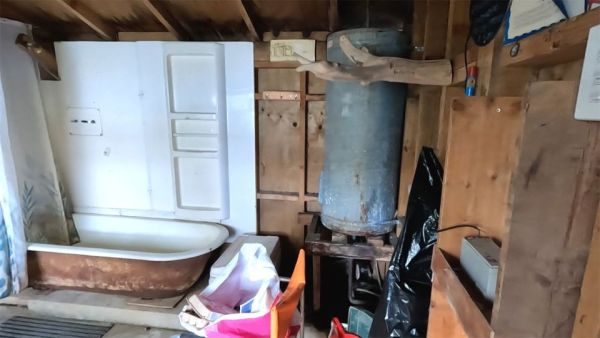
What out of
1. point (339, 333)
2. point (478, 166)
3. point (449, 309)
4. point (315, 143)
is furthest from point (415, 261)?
point (315, 143)

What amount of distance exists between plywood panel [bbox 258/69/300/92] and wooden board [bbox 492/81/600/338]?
197cm

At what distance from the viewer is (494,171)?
0.93 m

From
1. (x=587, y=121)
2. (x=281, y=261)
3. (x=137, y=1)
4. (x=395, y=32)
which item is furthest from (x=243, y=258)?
(x=137, y=1)

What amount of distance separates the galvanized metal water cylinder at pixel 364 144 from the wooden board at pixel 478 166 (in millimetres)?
956

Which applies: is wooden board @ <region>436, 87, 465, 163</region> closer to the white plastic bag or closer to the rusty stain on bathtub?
the white plastic bag

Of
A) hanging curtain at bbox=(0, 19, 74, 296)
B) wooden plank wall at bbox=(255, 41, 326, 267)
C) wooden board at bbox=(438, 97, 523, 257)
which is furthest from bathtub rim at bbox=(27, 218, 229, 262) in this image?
wooden board at bbox=(438, 97, 523, 257)

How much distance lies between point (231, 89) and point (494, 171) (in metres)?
1.91

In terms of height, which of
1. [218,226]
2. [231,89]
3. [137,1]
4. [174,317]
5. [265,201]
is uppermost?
[137,1]

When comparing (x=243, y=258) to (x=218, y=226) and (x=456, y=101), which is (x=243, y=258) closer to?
(x=218, y=226)

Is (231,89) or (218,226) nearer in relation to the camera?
(231,89)

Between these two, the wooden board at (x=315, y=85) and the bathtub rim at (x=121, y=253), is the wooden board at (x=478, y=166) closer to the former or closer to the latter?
the wooden board at (x=315, y=85)

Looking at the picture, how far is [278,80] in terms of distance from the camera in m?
2.42

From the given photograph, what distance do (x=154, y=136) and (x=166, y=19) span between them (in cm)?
85

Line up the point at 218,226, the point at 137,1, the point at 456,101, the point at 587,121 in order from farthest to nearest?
the point at 218,226 → the point at 137,1 → the point at 456,101 → the point at 587,121
